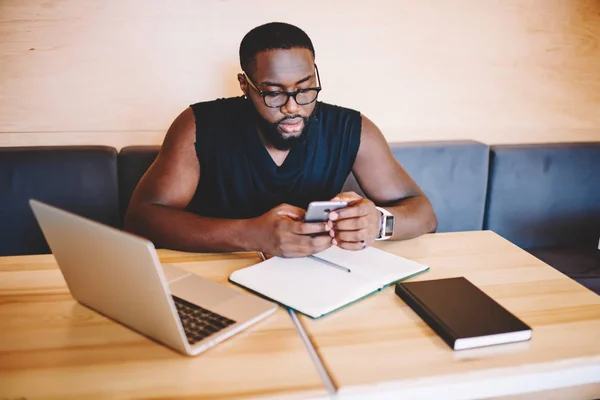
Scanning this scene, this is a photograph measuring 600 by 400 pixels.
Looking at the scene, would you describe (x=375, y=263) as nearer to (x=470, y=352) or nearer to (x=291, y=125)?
(x=470, y=352)

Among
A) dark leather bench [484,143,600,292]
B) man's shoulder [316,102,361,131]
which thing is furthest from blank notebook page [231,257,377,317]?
dark leather bench [484,143,600,292]

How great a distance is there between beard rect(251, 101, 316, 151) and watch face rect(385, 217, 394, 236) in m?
0.40

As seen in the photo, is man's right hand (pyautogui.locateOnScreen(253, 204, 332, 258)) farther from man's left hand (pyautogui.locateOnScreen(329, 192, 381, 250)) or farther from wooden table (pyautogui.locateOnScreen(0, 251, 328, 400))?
wooden table (pyautogui.locateOnScreen(0, 251, 328, 400))

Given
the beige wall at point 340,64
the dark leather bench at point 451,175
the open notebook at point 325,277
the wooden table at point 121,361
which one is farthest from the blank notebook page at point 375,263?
the beige wall at point 340,64

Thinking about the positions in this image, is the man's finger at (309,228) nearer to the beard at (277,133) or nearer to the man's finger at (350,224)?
the man's finger at (350,224)

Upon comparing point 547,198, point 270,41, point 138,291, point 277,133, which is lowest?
point 547,198

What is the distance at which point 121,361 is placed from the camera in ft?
2.73

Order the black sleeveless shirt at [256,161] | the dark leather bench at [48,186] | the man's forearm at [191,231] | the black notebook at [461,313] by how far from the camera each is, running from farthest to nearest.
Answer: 1. the dark leather bench at [48,186]
2. the black sleeveless shirt at [256,161]
3. the man's forearm at [191,231]
4. the black notebook at [461,313]

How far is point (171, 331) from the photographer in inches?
32.8

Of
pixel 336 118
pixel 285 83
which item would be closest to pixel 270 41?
pixel 285 83

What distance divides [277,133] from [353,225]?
0.49m

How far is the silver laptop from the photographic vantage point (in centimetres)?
79

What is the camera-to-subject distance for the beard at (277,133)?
1.58 m

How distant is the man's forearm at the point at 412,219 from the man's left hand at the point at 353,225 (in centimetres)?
16
